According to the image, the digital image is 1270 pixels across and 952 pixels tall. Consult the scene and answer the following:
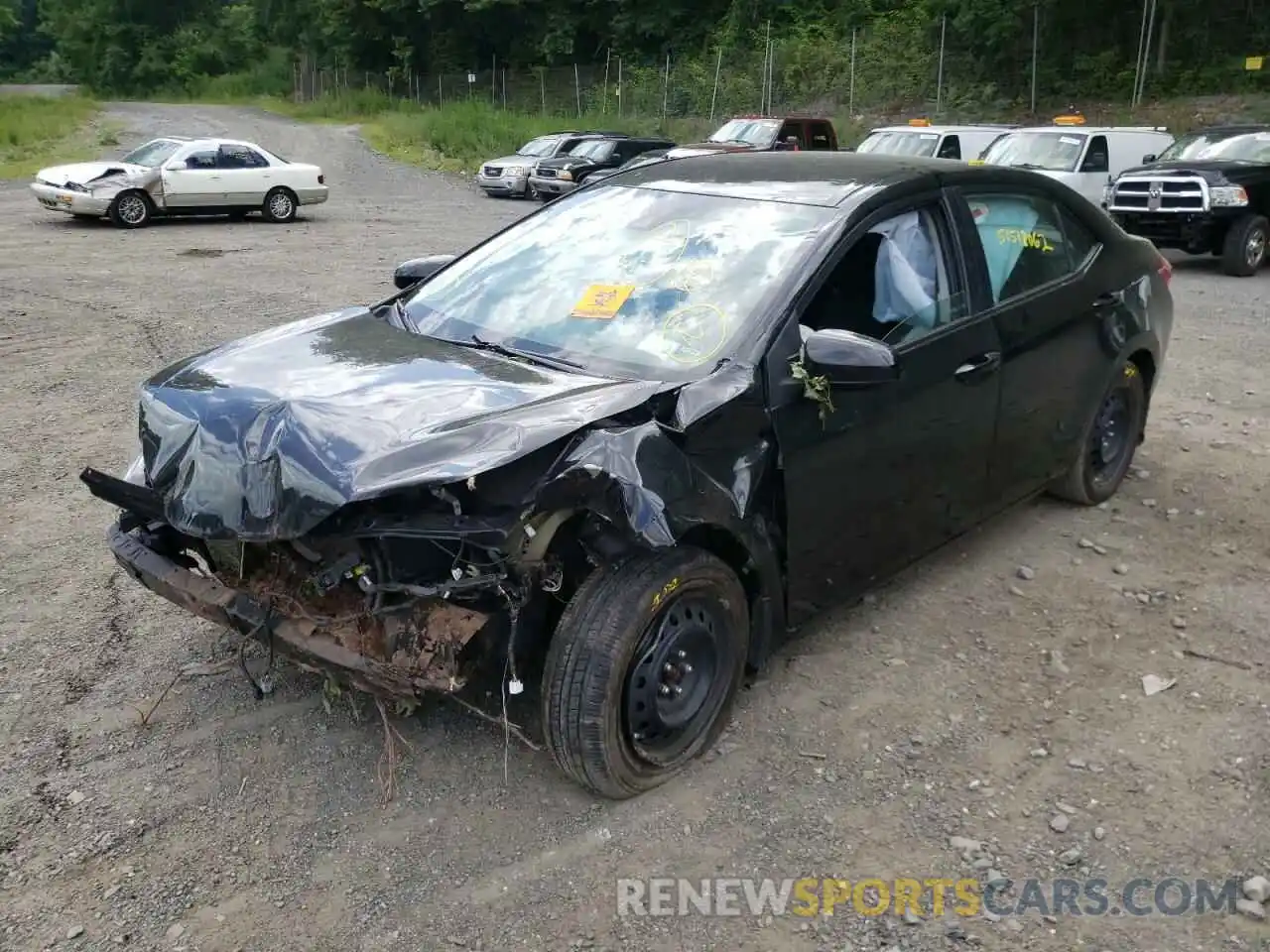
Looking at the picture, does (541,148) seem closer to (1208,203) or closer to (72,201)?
A: (72,201)

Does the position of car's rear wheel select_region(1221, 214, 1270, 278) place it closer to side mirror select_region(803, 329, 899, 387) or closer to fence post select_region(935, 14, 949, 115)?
side mirror select_region(803, 329, 899, 387)

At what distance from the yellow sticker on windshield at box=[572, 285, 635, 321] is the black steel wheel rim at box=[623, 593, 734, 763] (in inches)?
42.5

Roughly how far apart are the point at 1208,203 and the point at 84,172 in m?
15.5

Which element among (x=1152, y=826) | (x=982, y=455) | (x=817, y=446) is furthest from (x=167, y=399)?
(x=1152, y=826)

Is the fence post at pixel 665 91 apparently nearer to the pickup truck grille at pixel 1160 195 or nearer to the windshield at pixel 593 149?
the windshield at pixel 593 149

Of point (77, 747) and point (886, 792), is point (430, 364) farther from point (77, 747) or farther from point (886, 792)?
point (886, 792)

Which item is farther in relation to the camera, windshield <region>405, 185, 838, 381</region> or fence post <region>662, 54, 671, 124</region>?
fence post <region>662, 54, 671, 124</region>

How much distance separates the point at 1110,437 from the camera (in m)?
5.30

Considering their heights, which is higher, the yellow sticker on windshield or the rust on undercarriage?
the yellow sticker on windshield

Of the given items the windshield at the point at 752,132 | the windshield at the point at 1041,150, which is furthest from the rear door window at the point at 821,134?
the windshield at the point at 1041,150

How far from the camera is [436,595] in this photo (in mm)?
2855

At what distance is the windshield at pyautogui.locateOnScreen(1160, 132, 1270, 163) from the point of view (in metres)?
13.5

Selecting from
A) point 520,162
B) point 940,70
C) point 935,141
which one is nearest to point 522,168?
point 520,162

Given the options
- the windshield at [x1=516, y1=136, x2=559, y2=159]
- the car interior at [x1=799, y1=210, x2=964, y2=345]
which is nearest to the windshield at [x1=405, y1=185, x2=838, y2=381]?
the car interior at [x1=799, y1=210, x2=964, y2=345]
